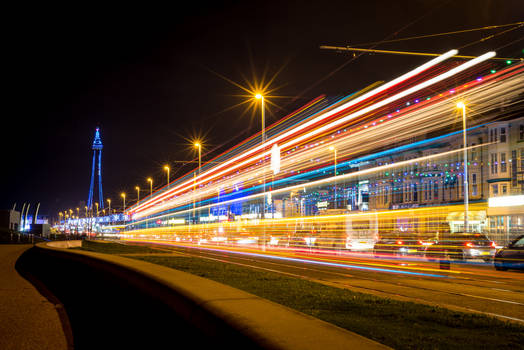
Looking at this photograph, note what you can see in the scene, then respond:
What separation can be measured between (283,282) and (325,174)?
3193 centimetres

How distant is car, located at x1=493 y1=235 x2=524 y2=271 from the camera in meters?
20.2

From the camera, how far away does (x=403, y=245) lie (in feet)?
90.3

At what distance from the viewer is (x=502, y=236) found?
97.0 feet

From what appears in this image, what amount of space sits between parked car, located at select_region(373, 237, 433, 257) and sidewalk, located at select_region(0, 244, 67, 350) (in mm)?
19924

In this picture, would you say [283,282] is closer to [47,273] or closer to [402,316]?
[402,316]

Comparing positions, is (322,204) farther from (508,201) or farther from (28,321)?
(28,321)

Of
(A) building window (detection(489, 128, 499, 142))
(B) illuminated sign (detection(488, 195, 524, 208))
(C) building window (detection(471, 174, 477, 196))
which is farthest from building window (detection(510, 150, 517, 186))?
(B) illuminated sign (detection(488, 195, 524, 208))

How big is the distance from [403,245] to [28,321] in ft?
73.3

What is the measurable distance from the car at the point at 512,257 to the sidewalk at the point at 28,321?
17.9 metres

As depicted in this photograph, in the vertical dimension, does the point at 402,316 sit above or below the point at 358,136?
below

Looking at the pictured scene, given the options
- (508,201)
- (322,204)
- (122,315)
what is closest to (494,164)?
(322,204)

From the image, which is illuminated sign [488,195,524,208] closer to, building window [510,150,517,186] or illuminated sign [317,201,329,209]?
illuminated sign [317,201,329,209]

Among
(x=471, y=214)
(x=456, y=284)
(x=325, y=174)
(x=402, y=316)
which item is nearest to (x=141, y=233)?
(x=325, y=174)

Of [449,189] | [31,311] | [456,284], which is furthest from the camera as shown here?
[449,189]
